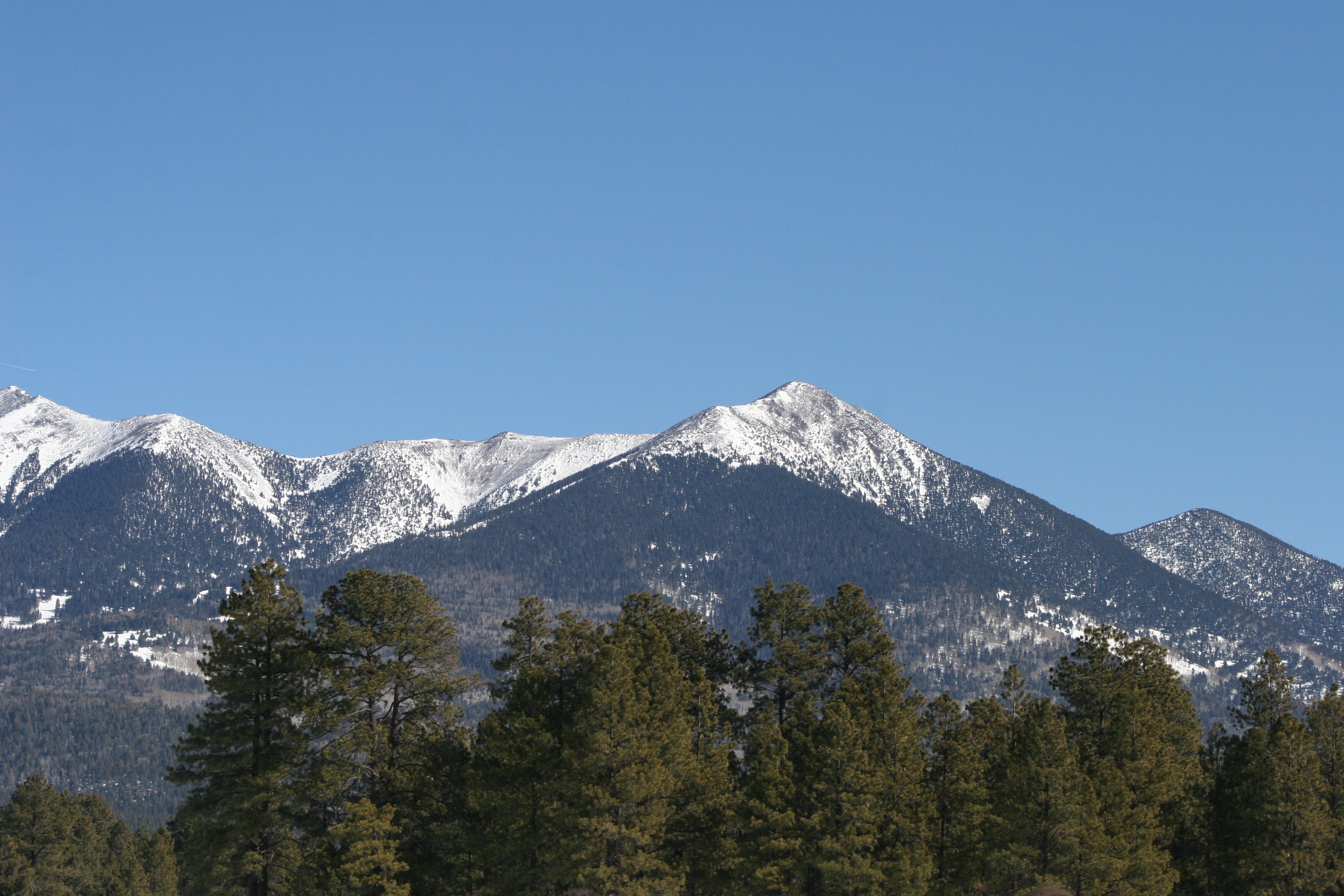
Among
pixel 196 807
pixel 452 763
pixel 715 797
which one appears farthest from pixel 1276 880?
pixel 196 807

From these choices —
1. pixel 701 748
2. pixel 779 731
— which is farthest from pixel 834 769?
pixel 701 748

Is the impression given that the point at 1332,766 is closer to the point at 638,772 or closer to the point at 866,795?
the point at 866,795

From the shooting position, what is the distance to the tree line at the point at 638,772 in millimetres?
61875

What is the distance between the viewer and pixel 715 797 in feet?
215

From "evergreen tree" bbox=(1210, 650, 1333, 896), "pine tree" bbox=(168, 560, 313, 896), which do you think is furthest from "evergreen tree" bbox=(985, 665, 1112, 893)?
"pine tree" bbox=(168, 560, 313, 896)

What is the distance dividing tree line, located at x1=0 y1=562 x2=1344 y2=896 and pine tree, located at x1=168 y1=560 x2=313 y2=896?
11cm

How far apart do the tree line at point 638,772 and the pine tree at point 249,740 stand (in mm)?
113

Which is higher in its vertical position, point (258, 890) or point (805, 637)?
point (805, 637)

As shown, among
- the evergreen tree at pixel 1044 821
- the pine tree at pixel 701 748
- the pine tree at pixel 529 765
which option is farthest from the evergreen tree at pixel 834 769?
the pine tree at pixel 529 765

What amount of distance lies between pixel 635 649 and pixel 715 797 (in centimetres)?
763

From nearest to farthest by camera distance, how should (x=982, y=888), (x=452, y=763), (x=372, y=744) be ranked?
(x=372, y=744)
(x=452, y=763)
(x=982, y=888)

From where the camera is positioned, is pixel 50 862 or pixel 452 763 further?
pixel 50 862

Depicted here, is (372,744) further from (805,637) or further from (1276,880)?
(1276,880)

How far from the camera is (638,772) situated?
6156cm
